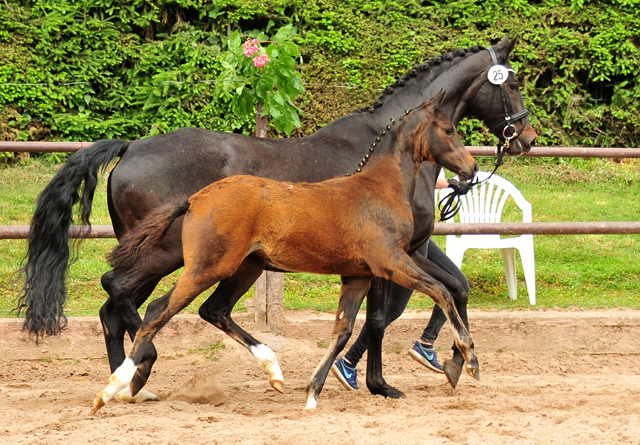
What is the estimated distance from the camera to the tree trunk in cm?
573

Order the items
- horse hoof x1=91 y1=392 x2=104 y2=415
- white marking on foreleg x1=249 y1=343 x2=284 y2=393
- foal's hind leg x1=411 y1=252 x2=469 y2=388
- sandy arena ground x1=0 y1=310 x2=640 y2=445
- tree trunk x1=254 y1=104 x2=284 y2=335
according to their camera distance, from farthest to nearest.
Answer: tree trunk x1=254 y1=104 x2=284 y2=335 → foal's hind leg x1=411 y1=252 x2=469 y2=388 → white marking on foreleg x1=249 y1=343 x2=284 y2=393 → horse hoof x1=91 y1=392 x2=104 y2=415 → sandy arena ground x1=0 y1=310 x2=640 y2=445

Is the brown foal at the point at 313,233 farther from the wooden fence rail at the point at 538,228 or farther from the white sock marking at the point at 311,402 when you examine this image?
the wooden fence rail at the point at 538,228

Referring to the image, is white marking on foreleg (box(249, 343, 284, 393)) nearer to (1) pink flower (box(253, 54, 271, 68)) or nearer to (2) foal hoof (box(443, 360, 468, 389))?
(2) foal hoof (box(443, 360, 468, 389))

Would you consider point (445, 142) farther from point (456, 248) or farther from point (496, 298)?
point (496, 298)

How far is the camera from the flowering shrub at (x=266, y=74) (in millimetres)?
5223

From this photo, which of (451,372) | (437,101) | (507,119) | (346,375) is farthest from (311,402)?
(507,119)

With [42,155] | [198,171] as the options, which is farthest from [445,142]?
[42,155]

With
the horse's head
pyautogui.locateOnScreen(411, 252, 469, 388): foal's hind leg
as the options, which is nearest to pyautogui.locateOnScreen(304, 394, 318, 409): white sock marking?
pyautogui.locateOnScreen(411, 252, 469, 388): foal's hind leg

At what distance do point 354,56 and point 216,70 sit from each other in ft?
5.76

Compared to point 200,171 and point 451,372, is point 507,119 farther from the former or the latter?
point 200,171

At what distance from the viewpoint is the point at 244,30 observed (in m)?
9.61

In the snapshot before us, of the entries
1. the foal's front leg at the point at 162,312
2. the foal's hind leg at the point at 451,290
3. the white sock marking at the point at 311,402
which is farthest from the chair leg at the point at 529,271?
the foal's front leg at the point at 162,312

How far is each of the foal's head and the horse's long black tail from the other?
5.75ft

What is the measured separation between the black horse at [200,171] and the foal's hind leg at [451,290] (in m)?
0.02
